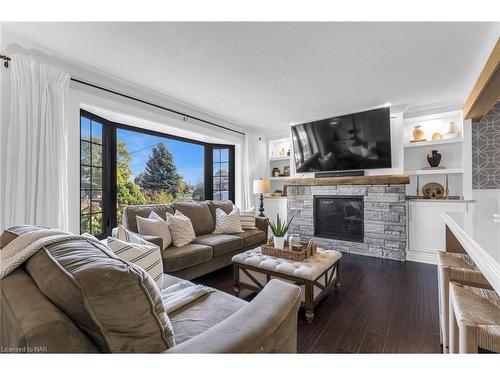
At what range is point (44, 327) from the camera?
56 centimetres

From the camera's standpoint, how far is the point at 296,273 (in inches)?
72.3

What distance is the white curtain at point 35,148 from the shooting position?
1932 millimetres

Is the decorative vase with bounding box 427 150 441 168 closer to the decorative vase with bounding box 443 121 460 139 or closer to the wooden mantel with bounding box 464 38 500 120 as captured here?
the decorative vase with bounding box 443 121 460 139

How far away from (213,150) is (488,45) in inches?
155

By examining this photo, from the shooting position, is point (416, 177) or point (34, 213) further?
point (416, 177)

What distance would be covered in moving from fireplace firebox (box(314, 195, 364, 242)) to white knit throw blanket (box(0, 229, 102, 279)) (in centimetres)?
368

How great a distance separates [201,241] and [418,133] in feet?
11.6

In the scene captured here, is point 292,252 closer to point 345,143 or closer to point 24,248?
point 24,248

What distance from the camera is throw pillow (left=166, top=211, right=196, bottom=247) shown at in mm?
2580

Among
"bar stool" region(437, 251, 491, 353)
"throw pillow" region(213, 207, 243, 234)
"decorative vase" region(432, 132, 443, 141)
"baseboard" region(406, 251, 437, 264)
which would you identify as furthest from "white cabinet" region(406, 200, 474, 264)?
"throw pillow" region(213, 207, 243, 234)
